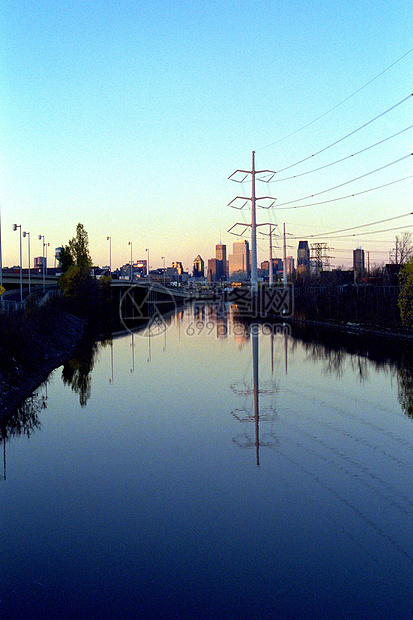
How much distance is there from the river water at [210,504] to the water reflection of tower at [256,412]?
0.28ft

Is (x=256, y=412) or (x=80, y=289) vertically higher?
(x=80, y=289)

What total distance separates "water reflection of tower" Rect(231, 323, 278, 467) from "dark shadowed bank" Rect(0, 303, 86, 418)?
702cm

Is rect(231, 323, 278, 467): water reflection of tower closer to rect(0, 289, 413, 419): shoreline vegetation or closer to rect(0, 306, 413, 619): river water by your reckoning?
rect(0, 306, 413, 619): river water

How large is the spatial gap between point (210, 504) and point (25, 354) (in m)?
16.4

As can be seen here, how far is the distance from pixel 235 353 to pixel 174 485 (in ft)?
67.4

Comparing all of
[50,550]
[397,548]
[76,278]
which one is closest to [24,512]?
[50,550]

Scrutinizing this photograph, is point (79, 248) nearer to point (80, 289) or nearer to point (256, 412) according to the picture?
point (80, 289)

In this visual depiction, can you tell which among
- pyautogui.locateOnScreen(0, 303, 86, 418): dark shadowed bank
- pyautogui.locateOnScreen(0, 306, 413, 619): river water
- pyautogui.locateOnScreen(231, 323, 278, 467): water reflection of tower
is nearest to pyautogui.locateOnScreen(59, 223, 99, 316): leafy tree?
pyautogui.locateOnScreen(0, 303, 86, 418): dark shadowed bank

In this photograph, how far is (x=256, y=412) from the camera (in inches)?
626

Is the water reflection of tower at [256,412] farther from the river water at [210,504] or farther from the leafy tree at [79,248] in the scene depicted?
the leafy tree at [79,248]

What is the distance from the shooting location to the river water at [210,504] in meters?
6.57

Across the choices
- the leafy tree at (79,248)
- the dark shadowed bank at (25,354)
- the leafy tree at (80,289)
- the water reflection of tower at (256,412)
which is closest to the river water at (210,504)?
the water reflection of tower at (256,412)

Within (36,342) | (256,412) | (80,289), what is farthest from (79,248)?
(256,412)

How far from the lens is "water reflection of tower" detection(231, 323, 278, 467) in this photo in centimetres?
1288
